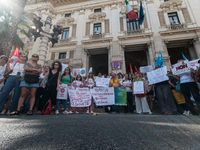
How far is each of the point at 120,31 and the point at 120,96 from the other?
11.2 metres

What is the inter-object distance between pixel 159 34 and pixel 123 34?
4.04 metres

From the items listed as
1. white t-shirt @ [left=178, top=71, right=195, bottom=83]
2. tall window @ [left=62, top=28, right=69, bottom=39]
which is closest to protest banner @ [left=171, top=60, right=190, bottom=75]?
white t-shirt @ [left=178, top=71, right=195, bottom=83]

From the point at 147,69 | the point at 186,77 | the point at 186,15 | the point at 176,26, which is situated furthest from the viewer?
the point at 186,15

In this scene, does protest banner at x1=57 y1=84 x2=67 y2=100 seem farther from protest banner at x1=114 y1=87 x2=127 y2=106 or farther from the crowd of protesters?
protest banner at x1=114 y1=87 x2=127 y2=106

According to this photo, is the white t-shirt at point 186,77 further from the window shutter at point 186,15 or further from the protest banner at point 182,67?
the window shutter at point 186,15

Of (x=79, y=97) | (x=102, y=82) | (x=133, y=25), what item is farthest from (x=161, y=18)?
(x=79, y=97)

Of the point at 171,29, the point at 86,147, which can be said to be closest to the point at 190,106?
the point at 86,147

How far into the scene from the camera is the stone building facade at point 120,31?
1200 centimetres

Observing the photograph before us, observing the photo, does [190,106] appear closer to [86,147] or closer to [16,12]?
[86,147]

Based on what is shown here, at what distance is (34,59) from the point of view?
3229 millimetres

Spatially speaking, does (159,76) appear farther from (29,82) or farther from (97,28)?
(97,28)

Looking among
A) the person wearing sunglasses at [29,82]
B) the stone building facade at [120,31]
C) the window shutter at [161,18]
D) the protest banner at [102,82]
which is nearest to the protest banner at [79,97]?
the protest banner at [102,82]

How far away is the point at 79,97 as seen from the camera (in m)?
4.07

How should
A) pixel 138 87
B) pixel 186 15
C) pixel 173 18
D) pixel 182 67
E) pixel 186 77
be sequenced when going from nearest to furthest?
pixel 186 77
pixel 182 67
pixel 138 87
pixel 186 15
pixel 173 18
